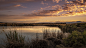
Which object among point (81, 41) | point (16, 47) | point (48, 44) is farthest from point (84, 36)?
point (16, 47)

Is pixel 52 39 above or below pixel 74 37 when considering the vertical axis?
below

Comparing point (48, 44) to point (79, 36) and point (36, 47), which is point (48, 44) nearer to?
point (36, 47)

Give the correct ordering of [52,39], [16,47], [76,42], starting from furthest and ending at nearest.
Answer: [52,39], [16,47], [76,42]

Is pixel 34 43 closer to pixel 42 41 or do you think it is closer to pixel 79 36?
pixel 42 41

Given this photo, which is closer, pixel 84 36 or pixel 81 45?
pixel 81 45

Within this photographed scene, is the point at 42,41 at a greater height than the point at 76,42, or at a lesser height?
lesser

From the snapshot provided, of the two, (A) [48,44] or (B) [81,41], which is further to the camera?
(A) [48,44]

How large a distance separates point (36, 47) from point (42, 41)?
73 cm

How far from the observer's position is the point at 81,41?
17.0 ft

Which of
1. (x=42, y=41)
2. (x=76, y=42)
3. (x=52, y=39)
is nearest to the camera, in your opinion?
(x=76, y=42)

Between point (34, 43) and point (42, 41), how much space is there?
749 millimetres

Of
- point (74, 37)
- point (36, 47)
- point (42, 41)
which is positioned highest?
point (74, 37)

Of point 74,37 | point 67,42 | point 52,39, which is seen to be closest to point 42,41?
point 52,39

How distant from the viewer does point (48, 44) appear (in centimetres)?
656
